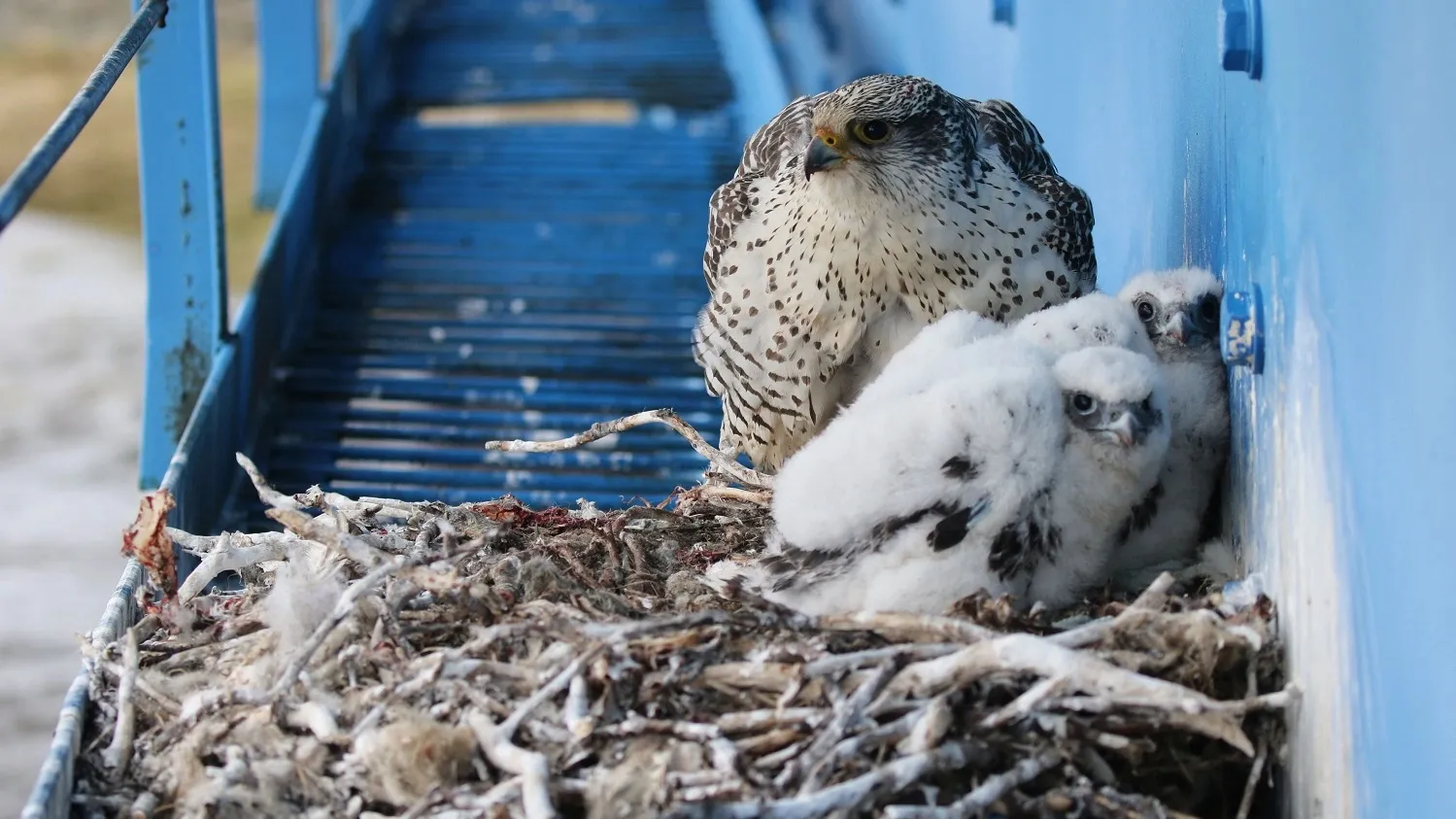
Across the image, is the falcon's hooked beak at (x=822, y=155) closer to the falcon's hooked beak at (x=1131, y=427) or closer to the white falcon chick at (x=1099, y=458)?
the white falcon chick at (x=1099, y=458)

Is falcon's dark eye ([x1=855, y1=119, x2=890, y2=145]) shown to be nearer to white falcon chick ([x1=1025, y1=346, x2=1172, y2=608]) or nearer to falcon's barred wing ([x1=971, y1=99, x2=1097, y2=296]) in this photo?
falcon's barred wing ([x1=971, y1=99, x2=1097, y2=296])

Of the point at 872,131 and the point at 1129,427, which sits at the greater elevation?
the point at 872,131

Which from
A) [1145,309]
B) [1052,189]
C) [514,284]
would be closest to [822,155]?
[1052,189]

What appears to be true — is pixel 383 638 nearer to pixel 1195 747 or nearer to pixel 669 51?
pixel 1195 747

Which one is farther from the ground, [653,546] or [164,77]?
[164,77]

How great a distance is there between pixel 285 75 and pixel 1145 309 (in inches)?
239

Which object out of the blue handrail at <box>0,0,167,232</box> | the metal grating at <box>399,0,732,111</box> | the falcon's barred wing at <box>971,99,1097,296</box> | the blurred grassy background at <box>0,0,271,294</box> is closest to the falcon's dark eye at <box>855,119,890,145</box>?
the falcon's barred wing at <box>971,99,1097,296</box>

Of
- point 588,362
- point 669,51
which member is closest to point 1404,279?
point 588,362

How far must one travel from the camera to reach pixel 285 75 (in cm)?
830

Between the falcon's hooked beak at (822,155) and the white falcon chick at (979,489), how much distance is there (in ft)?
1.89

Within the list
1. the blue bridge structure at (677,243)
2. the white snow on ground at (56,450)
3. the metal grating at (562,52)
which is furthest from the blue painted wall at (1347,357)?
the white snow on ground at (56,450)

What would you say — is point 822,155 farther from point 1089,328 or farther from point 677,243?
point 677,243

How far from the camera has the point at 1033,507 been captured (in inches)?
104

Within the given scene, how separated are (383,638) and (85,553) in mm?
6794
